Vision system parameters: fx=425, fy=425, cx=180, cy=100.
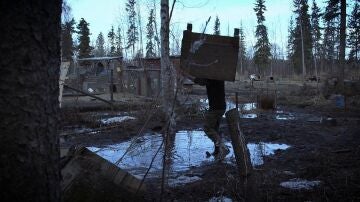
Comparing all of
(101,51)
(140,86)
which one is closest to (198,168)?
(140,86)

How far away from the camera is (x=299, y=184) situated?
18.2 feet

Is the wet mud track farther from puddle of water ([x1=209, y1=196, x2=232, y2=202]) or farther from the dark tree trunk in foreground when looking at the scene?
the dark tree trunk in foreground

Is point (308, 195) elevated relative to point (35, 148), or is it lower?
lower

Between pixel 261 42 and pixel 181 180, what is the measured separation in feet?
216

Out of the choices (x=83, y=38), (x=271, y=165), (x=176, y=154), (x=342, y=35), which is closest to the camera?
(x=271, y=165)

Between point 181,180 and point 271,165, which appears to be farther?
point 271,165

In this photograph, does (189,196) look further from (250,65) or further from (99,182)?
(250,65)

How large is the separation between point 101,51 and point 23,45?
106 m

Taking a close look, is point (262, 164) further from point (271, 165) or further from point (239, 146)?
point (239, 146)

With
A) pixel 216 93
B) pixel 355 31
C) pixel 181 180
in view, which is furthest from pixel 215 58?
pixel 355 31

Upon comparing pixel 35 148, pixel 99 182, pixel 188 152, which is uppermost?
pixel 35 148

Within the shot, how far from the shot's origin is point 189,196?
16.6ft

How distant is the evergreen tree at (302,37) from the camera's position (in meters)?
62.4

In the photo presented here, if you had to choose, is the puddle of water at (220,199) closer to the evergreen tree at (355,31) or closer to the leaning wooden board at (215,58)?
the leaning wooden board at (215,58)
